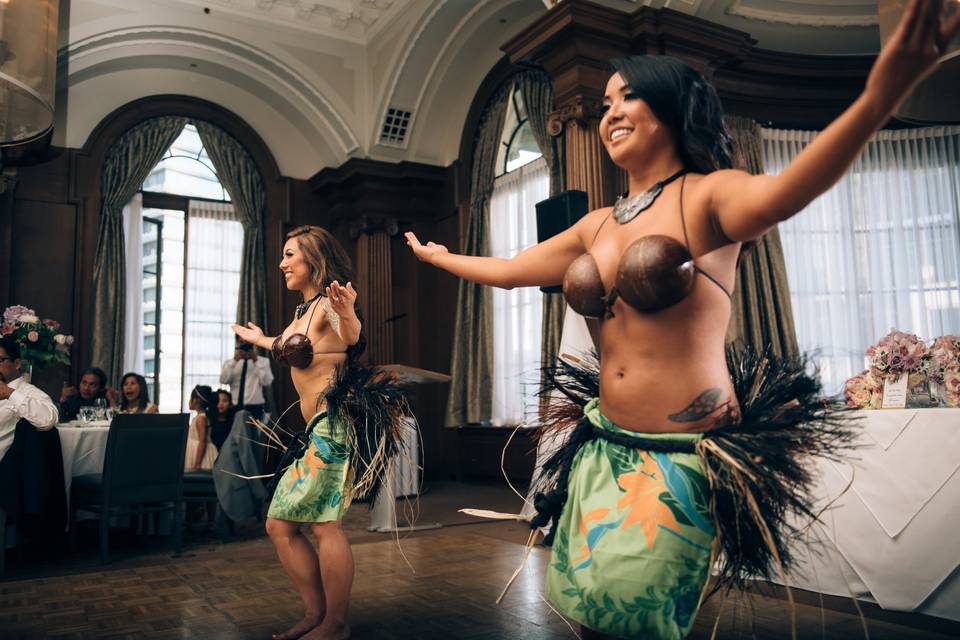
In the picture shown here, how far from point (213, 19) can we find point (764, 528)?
311 inches

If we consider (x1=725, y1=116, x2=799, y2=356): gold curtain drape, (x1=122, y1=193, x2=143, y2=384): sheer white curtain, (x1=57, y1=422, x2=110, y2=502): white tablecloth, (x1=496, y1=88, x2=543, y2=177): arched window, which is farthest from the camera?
(x1=122, y1=193, x2=143, y2=384): sheer white curtain

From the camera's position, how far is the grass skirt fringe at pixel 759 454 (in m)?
1.33

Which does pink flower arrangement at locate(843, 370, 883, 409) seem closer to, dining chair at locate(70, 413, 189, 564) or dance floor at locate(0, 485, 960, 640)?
dance floor at locate(0, 485, 960, 640)

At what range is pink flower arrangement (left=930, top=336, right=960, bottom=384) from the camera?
307cm

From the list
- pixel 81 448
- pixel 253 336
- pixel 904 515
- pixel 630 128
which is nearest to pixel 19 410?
pixel 81 448

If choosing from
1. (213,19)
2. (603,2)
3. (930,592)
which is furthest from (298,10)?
(930,592)

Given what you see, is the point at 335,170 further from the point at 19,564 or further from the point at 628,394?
the point at 628,394

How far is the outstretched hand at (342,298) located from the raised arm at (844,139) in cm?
140

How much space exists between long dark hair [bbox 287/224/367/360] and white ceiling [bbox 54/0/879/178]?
4.85 metres

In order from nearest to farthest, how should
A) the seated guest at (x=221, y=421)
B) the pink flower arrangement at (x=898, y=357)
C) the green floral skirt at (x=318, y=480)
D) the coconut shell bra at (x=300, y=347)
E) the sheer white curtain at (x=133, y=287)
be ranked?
the green floral skirt at (x=318, y=480)
the coconut shell bra at (x=300, y=347)
the pink flower arrangement at (x=898, y=357)
the seated guest at (x=221, y=421)
the sheer white curtain at (x=133, y=287)

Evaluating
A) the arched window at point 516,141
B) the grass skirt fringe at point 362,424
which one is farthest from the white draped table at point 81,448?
the arched window at point 516,141

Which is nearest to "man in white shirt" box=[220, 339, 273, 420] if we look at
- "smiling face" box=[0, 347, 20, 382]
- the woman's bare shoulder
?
"smiling face" box=[0, 347, 20, 382]

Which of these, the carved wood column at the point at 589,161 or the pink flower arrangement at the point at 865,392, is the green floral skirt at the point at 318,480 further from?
the carved wood column at the point at 589,161

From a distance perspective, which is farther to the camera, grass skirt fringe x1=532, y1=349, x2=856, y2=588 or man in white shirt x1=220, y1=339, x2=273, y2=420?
man in white shirt x1=220, y1=339, x2=273, y2=420
